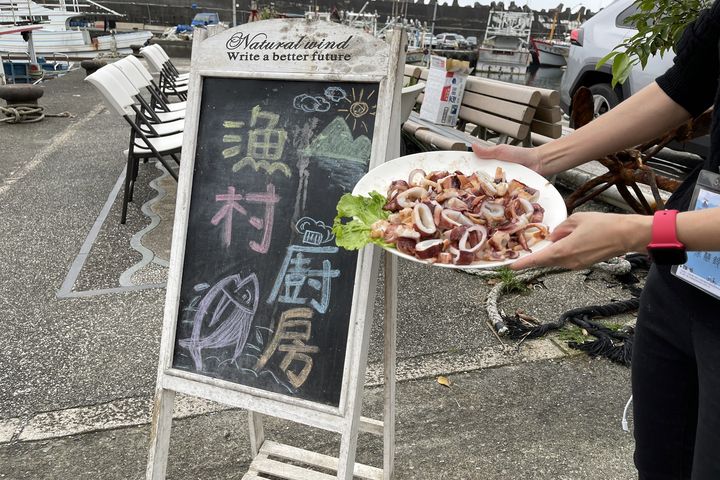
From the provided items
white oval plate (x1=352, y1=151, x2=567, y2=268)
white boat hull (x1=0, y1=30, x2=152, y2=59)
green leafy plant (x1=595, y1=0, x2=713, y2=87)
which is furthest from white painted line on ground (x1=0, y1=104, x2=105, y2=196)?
white boat hull (x1=0, y1=30, x2=152, y2=59)

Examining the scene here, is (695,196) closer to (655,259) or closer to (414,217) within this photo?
(655,259)

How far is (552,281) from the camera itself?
12.7 feet

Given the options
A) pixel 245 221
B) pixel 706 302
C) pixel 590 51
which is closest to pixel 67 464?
pixel 245 221

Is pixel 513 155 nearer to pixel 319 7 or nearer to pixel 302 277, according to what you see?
pixel 302 277

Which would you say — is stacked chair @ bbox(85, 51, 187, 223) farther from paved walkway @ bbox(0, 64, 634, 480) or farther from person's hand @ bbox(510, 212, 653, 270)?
person's hand @ bbox(510, 212, 653, 270)

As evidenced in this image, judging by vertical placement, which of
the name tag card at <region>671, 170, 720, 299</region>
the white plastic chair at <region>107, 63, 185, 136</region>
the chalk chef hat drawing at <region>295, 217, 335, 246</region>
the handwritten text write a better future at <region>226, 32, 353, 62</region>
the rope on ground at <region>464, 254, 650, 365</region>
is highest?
the handwritten text write a better future at <region>226, 32, 353, 62</region>

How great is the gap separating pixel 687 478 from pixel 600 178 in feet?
10.7

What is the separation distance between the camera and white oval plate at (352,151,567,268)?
1.54 m

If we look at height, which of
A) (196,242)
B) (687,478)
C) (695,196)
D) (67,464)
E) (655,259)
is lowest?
(67,464)

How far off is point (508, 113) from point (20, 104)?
286 inches

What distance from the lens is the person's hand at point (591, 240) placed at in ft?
3.78

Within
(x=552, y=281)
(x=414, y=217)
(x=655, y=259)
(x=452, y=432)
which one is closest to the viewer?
(x=655, y=259)

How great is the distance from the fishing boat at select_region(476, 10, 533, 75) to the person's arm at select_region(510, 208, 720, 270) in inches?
1417

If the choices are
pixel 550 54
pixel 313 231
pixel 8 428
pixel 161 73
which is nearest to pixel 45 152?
pixel 161 73
